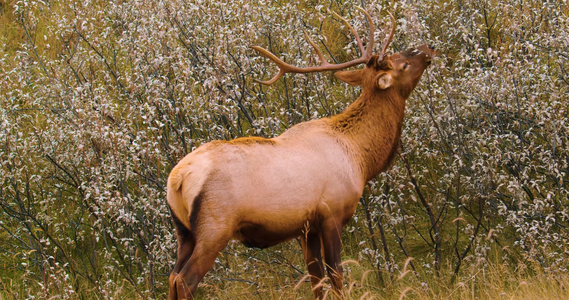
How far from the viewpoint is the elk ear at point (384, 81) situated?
552 centimetres

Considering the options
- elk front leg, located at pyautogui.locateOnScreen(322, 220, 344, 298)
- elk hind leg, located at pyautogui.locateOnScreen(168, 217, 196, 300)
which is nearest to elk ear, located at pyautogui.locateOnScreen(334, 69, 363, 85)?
elk front leg, located at pyautogui.locateOnScreen(322, 220, 344, 298)

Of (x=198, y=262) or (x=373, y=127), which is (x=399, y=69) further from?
(x=198, y=262)

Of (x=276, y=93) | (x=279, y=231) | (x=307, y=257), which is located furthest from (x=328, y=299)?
(x=276, y=93)

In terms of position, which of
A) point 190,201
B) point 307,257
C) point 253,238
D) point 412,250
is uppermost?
point 190,201

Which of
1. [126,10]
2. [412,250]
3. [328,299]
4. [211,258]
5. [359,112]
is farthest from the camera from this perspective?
[126,10]

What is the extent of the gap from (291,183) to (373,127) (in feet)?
4.02

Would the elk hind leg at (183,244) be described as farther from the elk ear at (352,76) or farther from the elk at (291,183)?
the elk ear at (352,76)

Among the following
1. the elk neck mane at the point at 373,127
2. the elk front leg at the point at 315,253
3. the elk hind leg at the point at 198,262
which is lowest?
the elk front leg at the point at 315,253

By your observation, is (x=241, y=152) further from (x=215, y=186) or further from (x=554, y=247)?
(x=554, y=247)

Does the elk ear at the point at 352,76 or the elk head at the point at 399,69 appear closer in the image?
the elk head at the point at 399,69

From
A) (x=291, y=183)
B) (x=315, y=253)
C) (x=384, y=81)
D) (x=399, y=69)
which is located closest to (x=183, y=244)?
(x=291, y=183)

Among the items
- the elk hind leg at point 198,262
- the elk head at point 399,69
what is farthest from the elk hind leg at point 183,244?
the elk head at point 399,69

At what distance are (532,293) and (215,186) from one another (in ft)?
7.71

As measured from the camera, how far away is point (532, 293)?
4617 mm
